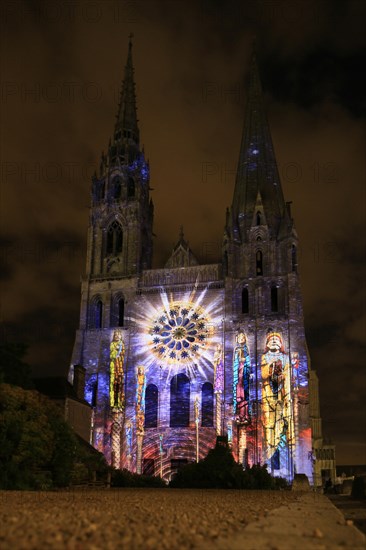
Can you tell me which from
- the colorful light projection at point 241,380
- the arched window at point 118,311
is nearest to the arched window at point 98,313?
the arched window at point 118,311

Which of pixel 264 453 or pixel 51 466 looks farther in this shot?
pixel 264 453

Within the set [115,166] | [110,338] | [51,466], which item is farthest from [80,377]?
[51,466]

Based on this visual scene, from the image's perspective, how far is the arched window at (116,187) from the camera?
53906mm

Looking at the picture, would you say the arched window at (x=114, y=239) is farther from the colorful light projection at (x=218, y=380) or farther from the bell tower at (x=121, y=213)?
the colorful light projection at (x=218, y=380)

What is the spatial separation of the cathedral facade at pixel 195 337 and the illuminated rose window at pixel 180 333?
0.27 feet

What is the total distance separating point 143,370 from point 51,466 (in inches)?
981

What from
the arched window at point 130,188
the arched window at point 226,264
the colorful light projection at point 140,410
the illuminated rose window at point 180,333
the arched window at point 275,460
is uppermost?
the arched window at point 130,188

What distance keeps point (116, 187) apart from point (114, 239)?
5487mm

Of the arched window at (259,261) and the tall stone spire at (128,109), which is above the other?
the tall stone spire at (128,109)

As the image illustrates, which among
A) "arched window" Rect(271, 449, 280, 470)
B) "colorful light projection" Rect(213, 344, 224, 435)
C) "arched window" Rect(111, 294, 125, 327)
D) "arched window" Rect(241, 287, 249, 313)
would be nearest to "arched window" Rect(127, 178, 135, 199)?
"arched window" Rect(111, 294, 125, 327)

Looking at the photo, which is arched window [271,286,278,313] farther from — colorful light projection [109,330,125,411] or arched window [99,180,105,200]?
arched window [99,180,105,200]

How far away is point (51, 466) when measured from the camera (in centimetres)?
2117

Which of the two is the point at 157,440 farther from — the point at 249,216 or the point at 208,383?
the point at 249,216

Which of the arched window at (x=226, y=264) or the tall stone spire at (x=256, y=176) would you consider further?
the tall stone spire at (x=256, y=176)
